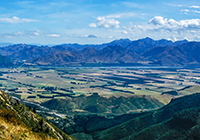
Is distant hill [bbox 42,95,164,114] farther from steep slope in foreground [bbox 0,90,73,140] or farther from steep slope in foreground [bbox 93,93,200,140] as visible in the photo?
steep slope in foreground [bbox 0,90,73,140]

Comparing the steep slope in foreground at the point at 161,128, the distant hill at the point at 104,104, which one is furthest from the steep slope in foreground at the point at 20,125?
the distant hill at the point at 104,104

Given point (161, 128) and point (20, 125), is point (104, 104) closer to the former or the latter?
point (161, 128)

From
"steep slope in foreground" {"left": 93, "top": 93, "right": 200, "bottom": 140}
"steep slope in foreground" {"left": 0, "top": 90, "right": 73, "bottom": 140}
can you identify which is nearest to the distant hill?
"steep slope in foreground" {"left": 93, "top": 93, "right": 200, "bottom": 140}

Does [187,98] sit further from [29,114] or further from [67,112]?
[29,114]

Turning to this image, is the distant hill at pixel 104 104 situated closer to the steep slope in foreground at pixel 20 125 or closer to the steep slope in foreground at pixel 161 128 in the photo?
the steep slope in foreground at pixel 161 128

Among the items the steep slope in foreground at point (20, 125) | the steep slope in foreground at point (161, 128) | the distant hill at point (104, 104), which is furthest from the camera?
the distant hill at point (104, 104)

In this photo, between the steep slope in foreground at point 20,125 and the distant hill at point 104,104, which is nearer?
the steep slope in foreground at point 20,125
